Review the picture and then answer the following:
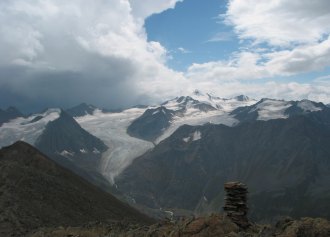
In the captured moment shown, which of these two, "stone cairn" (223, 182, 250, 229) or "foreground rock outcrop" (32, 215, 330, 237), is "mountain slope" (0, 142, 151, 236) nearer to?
"stone cairn" (223, 182, 250, 229)

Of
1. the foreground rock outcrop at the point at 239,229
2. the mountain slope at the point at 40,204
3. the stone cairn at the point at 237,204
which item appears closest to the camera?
the foreground rock outcrop at the point at 239,229

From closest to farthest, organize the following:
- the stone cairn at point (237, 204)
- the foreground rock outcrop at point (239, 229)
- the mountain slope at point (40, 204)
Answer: the foreground rock outcrop at point (239, 229) < the stone cairn at point (237, 204) < the mountain slope at point (40, 204)

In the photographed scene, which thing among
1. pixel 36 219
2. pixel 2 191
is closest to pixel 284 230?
pixel 36 219

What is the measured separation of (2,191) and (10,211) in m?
18.4

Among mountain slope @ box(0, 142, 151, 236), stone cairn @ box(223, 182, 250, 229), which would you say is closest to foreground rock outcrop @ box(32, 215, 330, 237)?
stone cairn @ box(223, 182, 250, 229)

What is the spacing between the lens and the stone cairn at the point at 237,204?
5534 centimetres

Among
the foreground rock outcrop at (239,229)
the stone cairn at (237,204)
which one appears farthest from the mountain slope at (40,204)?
the foreground rock outcrop at (239,229)

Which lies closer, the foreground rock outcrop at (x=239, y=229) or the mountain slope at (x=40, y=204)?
the foreground rock outcrop at (x=239, y=229)

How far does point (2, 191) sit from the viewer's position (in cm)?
13325

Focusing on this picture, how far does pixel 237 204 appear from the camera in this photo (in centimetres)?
5656

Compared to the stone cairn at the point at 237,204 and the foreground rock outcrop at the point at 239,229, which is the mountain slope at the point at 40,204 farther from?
the foreground rock outcrop at the point at 239,229

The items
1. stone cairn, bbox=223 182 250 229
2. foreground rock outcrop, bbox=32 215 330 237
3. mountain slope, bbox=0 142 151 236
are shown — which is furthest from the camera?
mountain slope, bbox=0 142 151 236

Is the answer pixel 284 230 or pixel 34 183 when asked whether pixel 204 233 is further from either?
pixel 34 183

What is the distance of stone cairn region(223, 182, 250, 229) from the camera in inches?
2179
